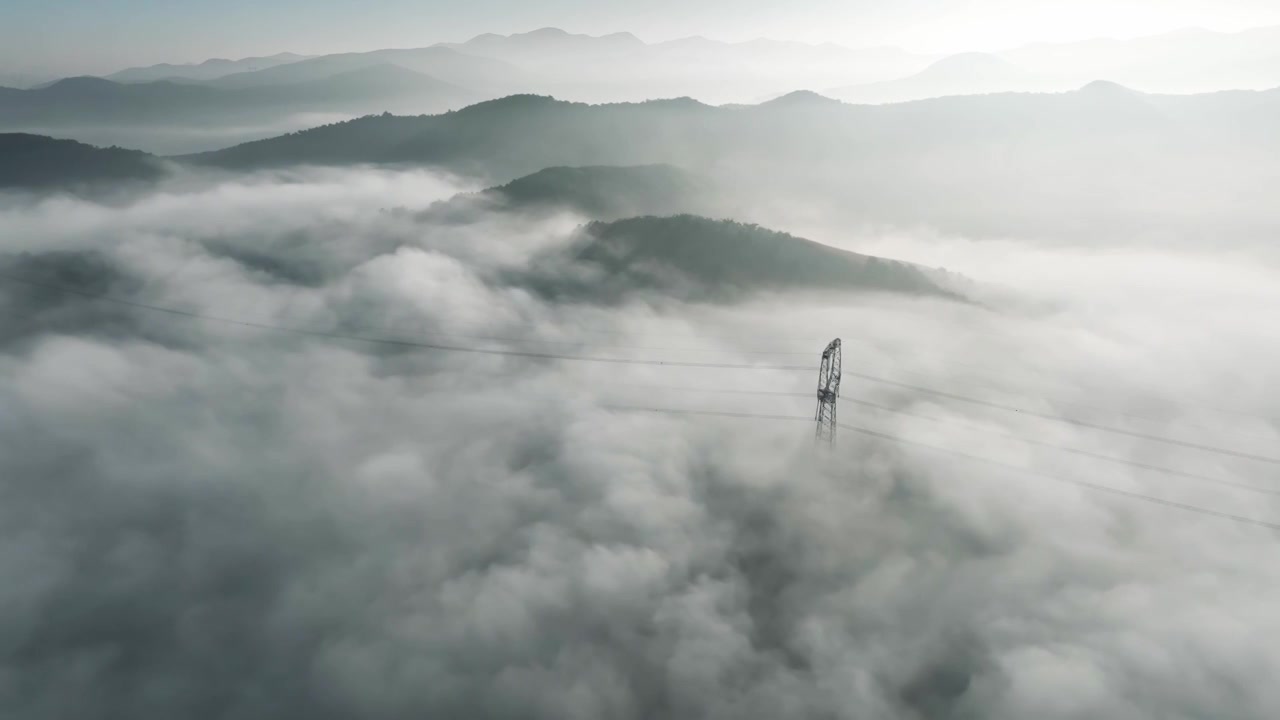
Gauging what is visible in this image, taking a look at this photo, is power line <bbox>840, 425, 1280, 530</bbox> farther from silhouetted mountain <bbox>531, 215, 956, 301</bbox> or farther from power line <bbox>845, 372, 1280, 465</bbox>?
silhouetted mountain <bbox>531, 215, 956, 301</bbox>

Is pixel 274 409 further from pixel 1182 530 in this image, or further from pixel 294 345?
pixel 1182 530

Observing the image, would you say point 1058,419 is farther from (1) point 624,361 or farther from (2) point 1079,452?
(1) point 624,361

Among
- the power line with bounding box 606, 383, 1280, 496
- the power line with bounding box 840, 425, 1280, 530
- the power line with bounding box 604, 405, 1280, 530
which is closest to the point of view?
the power line with bounding box 840, 425, 1280, 530

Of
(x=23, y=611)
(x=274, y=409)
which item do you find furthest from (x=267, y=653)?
(x=274, y=409)

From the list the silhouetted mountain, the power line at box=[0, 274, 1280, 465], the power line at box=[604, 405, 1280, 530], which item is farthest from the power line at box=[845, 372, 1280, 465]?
the silhouetted mountain

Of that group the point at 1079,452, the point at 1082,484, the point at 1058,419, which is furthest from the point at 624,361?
the point at 1079,452

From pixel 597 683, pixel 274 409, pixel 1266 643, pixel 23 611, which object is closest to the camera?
pixel 1266 643

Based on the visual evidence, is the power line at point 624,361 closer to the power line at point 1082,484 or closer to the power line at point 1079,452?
the power line at point 1079,452

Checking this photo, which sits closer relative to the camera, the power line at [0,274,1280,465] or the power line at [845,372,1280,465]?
the power line at [845,372,1280,465]

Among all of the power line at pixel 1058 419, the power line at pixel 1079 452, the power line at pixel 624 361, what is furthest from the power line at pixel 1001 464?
the power line at pixel 1058 419
